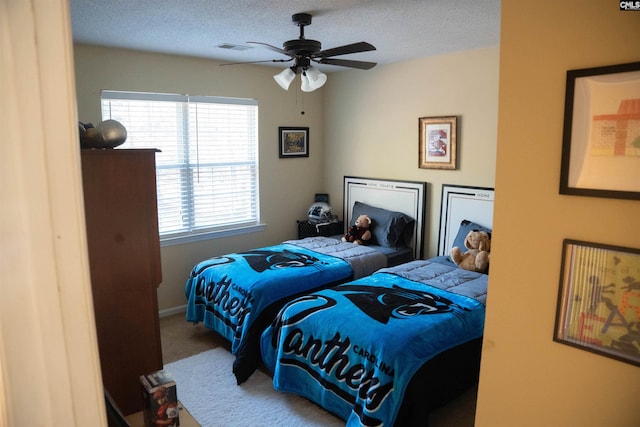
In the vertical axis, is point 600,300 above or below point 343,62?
below

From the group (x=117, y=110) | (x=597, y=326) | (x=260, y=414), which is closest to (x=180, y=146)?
(x=117, y=110)

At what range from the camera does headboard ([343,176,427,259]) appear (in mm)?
4750

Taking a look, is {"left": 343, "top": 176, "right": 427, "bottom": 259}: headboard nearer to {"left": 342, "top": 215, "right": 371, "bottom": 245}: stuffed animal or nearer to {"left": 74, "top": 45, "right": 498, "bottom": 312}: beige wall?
{"left": 74, "top": 45, "right": 498, "bottom": 312}: beige wall

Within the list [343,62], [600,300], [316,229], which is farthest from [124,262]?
[316,229]

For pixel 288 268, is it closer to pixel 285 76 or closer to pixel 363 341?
pixel 363 341

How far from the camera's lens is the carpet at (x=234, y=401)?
2.78 metres

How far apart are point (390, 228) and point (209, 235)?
196 centimetres

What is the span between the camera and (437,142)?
4.53 metres

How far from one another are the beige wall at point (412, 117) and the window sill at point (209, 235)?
1.20m

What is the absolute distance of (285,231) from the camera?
216 inches

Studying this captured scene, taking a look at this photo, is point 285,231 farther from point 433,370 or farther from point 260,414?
point 433,370

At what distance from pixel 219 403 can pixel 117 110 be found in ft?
9.01

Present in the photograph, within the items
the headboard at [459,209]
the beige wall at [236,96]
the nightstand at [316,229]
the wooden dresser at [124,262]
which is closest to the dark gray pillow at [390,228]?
the headboard at [459,209]

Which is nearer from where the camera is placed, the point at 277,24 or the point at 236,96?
the point at 277,24
